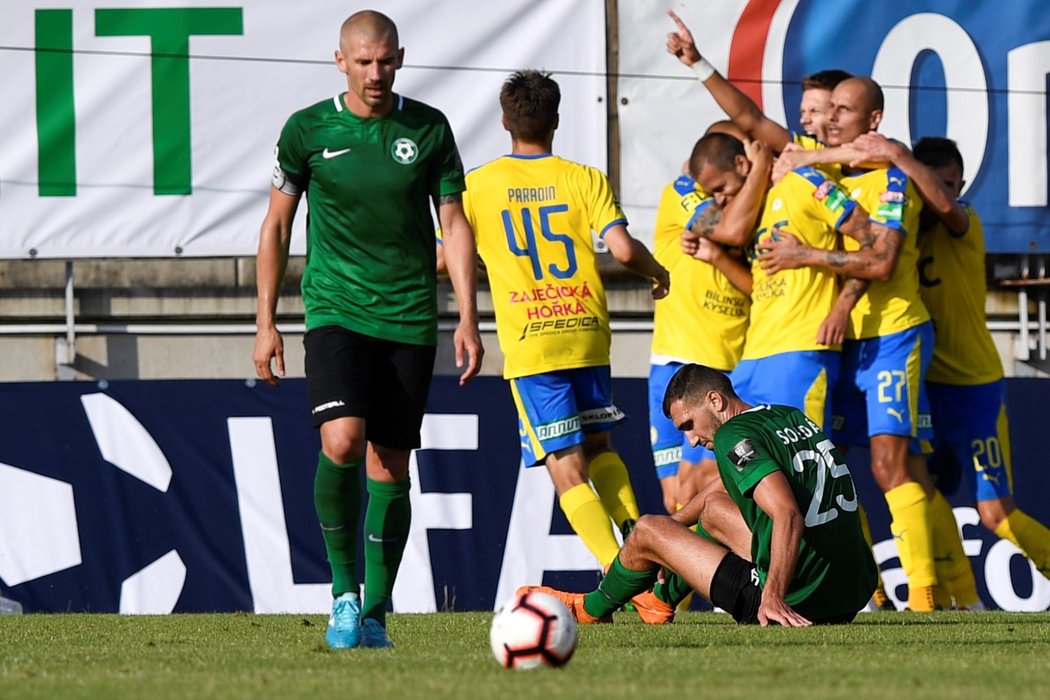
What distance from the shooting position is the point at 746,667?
4.63m

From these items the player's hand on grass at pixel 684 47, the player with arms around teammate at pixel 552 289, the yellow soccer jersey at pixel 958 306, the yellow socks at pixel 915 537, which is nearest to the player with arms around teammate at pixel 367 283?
the player with arms around teammate at pixel 552 289

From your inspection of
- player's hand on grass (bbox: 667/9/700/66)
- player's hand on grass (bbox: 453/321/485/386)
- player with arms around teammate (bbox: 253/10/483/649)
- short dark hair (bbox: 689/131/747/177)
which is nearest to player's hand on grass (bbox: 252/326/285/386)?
player with arms around teammate (bbox: 253/10/483/649)


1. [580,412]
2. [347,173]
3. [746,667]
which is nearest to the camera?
[746,667]

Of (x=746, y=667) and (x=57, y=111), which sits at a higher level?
(x=57, y=111)

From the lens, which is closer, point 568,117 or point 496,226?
point 496,226

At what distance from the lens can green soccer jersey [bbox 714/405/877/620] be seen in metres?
5.98

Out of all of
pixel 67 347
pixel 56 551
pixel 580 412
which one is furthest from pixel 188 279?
pixel 580 412

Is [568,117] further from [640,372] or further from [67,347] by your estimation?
[67,347]

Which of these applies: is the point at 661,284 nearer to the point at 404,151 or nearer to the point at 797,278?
the point at 797,278

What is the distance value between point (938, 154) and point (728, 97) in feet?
3.80

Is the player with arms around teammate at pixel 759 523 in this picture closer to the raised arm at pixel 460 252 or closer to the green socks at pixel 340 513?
the raised arm at pixel 460 252

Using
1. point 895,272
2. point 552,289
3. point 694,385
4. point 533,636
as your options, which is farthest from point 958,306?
point 533,636

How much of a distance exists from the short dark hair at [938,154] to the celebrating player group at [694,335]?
0.01 metres

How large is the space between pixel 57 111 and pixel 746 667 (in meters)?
6.92
